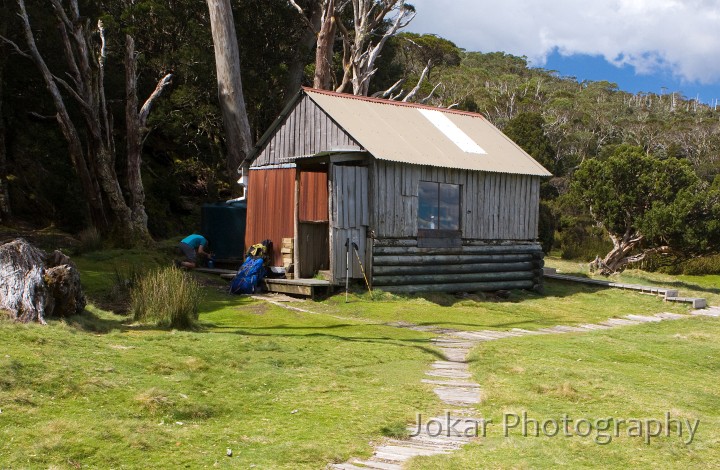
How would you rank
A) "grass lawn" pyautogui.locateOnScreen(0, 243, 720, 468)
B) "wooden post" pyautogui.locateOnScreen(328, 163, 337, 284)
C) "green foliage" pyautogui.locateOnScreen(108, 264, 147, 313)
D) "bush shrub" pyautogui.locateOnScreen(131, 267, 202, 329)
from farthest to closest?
"wooden post" pyautogui.locateOnScreen(328, 163, 337, 284) → "green foliage" pyautogui.locateOnScreen(108, 264, 147, 313) → "bush shrub" pyautogui.locateOnScreen(131, 267, 202, 329) → "grass lawn" pyautogui.locateOnScreen(0, 243, 720, 468)

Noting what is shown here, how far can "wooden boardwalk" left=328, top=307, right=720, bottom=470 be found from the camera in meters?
5.64

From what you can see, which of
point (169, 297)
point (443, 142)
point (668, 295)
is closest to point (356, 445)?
point (169, 297)

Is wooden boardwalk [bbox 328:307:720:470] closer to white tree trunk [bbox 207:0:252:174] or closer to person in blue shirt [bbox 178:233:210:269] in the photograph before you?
person in blue shirt [bbox 178:233:210:269]

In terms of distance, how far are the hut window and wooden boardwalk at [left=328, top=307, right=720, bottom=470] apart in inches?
199

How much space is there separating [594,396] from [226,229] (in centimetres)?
1416

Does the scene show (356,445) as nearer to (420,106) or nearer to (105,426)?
(105,426)

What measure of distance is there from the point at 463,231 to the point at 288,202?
4.26 m

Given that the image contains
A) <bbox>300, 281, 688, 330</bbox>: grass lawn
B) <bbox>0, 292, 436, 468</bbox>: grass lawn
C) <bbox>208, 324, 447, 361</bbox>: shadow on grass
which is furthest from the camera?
<bbox>300, 281, 688, 330</bbox>: grass lawn

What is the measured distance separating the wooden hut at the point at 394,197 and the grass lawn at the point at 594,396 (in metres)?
5.06

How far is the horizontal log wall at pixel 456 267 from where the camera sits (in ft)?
55.8

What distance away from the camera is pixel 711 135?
Answer: 222 feet

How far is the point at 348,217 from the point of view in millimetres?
16328

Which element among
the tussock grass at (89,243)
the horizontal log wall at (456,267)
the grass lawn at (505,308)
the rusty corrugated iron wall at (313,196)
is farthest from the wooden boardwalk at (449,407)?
the tussock grass at (89,243)

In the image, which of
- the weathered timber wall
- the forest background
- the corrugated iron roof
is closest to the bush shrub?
the corrugated iron roof
